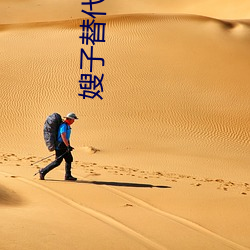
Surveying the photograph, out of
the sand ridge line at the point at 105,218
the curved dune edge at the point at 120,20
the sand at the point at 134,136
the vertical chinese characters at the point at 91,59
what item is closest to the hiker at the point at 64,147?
the sand at the point at 134,136

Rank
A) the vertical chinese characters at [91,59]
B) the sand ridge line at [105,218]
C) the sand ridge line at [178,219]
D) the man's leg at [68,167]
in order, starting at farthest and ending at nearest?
the vertical chinese characters at [91,59]
the man's leg at [68,167]
the sand ridge line at [178,219]
the sand ridge line at [105,218]

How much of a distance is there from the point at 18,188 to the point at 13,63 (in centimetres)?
1549

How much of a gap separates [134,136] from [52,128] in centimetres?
744

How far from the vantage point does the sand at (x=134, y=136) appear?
244 inches

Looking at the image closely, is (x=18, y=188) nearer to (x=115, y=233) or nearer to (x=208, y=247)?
(x=115, y=233)

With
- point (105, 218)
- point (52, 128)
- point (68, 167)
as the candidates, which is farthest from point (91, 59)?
point (105, 218)

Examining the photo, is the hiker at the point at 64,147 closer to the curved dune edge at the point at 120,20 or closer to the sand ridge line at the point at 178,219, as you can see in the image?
the sand ridge line at the point at 178,219

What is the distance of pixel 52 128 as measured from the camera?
8.99 m

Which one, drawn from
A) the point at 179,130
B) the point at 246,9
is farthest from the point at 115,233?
the point at 246,9

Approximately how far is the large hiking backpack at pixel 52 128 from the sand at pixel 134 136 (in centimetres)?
65

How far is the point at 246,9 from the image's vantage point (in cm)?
4909

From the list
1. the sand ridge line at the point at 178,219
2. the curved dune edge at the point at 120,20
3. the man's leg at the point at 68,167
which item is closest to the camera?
the sand ridge line at the point at 178,219

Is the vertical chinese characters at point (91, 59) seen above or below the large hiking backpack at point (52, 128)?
above

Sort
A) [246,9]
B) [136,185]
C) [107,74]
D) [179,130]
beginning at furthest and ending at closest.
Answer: [246,9], [107,74], [179,130], [136,185]
